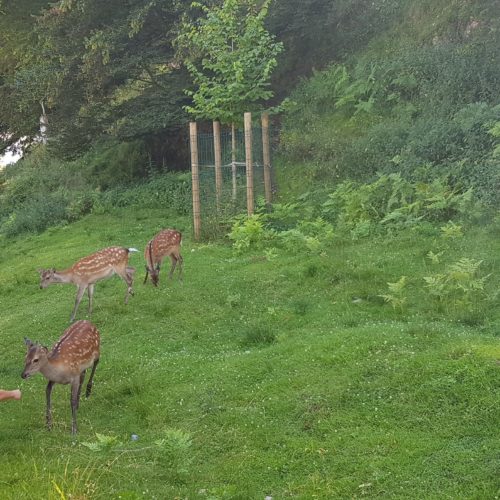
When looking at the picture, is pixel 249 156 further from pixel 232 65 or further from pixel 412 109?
pixel 412 109

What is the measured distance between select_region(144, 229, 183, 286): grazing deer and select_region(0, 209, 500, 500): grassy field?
0.36 meters

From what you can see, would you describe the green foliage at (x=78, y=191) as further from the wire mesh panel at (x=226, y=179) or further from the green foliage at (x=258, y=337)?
the green foliage at (x=258, y=337)

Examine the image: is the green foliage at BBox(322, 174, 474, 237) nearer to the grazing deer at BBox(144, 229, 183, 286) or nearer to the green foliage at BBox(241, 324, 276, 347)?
the grazing deer at BBox(144, 229, 183, 286)

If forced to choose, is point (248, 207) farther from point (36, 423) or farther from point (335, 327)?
point (36, 423)

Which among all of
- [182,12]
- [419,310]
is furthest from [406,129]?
[182,12]

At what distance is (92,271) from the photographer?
442 inches

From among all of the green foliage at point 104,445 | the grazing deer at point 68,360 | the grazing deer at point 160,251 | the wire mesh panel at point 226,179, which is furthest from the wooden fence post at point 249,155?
the green foliage at point 104,445

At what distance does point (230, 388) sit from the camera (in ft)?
24.4

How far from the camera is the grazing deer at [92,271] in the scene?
11.2 metres

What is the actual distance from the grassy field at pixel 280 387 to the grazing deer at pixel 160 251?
0.36 meters

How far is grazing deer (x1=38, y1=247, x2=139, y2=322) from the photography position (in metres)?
11.2

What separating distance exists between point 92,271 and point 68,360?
3.97 m

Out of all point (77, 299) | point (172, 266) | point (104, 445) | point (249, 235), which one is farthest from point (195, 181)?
point (104, 445)

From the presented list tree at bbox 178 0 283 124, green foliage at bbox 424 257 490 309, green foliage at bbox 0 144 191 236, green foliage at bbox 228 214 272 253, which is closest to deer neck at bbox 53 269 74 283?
green foliage at bbox 228 214 272 253
